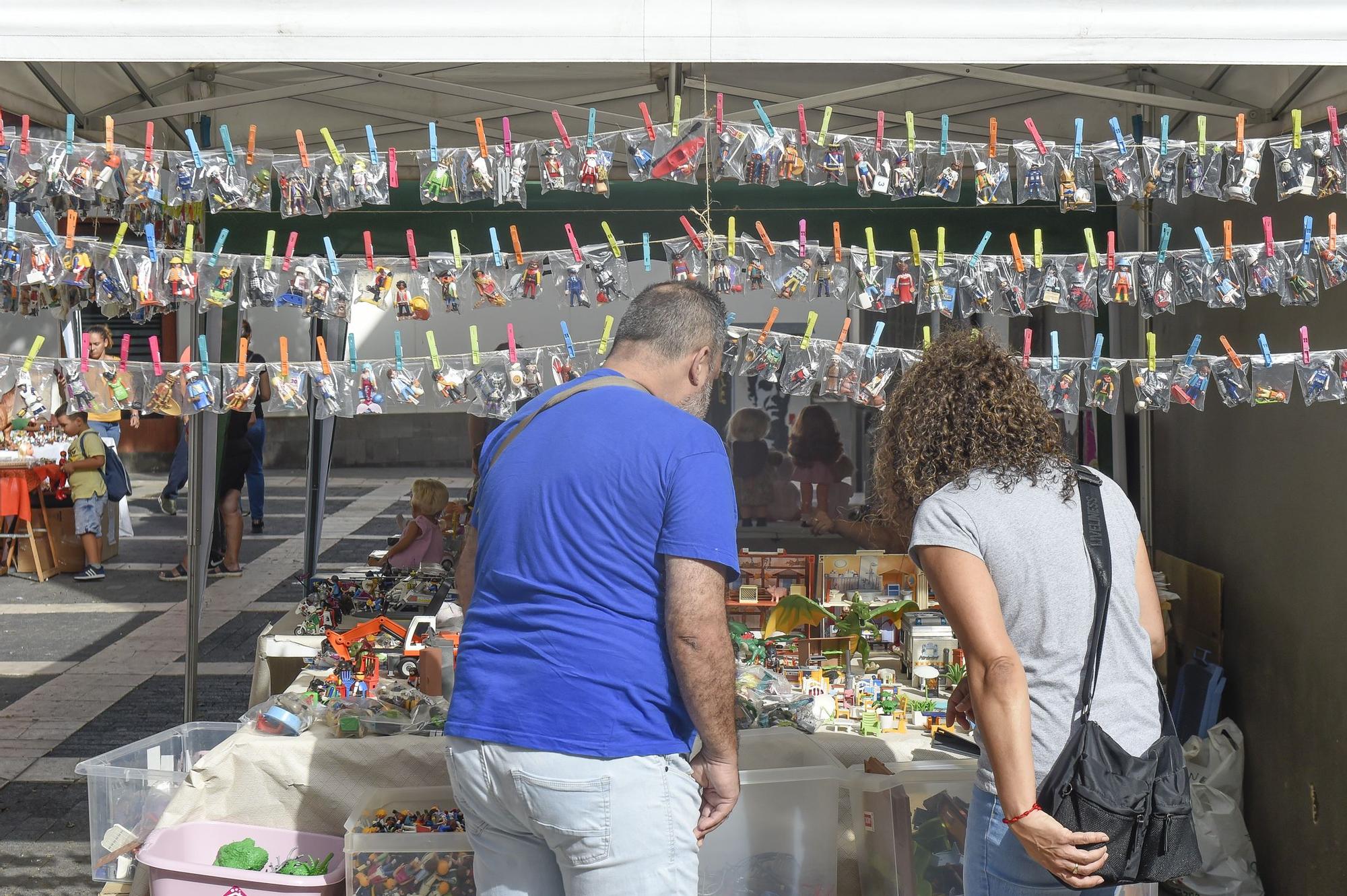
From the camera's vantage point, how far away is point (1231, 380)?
10.1ft

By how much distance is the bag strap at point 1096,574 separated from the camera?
67.0 inches

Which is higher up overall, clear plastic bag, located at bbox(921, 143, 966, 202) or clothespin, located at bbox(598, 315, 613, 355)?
clear plastic bag, located at bbox(921, 143, 966, 202)

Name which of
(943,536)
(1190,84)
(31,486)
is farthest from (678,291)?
(31,486)

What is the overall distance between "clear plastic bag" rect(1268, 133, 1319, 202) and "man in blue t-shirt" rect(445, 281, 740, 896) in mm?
1921

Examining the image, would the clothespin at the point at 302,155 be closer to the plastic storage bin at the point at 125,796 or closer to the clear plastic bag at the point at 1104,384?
the plastic storage bin at the point at 125,796

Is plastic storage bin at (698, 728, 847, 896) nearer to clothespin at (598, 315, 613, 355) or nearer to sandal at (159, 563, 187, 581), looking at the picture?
clothespin at (598, 315, 613, 355)

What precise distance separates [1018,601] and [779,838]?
126cm

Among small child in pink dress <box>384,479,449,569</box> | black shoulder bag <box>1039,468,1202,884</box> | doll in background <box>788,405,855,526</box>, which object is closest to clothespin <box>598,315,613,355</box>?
black shoulder bag <box>1039,468,1202,884</box>

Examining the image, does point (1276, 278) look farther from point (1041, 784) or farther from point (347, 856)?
point (347, 856)

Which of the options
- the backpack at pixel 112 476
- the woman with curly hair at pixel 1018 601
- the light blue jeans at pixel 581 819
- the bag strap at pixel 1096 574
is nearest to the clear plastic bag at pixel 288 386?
the light blue jeans at pixel 581 819

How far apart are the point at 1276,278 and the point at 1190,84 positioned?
1.58 m

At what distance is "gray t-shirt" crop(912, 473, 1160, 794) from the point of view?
1704 millimetres

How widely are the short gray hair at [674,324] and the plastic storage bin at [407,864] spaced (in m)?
1.33

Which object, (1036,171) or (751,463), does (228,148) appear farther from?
(751,463)
